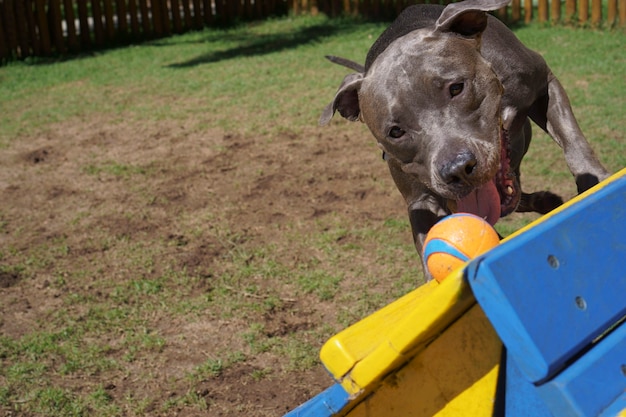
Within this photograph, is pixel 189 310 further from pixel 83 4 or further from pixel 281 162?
pixel 83 4

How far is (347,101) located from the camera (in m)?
3.96

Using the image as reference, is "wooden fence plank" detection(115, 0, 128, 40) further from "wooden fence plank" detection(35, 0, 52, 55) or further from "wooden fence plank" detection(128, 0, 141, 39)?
"wooden fence plank" detection(35, 0, 52, 55)

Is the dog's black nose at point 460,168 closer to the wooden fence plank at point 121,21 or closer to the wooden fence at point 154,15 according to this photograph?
the wooden fence at point 154,15

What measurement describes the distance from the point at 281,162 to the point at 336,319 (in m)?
2.70

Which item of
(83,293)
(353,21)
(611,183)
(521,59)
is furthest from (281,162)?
(353,21)

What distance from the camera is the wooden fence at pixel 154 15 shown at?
11.4 m

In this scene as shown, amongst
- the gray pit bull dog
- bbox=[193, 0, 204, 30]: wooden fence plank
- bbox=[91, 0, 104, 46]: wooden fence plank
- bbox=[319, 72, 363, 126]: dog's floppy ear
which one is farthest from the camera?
bbox=[193, 0, 204, 30]: wooden fence plank

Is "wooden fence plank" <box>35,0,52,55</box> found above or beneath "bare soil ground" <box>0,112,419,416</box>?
above

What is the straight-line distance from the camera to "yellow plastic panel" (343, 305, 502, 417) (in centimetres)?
204

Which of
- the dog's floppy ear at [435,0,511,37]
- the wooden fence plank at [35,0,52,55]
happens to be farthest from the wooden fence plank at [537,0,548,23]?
the dog's floppy ear at [435,0,511,37]

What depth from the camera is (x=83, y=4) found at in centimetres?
A: 1266

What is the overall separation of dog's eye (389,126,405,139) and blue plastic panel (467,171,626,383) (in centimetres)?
162

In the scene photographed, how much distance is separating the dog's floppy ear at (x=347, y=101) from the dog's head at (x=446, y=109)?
0.11 meters

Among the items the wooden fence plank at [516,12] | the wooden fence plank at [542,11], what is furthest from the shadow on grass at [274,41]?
the wooden fence plank at [542,11]
